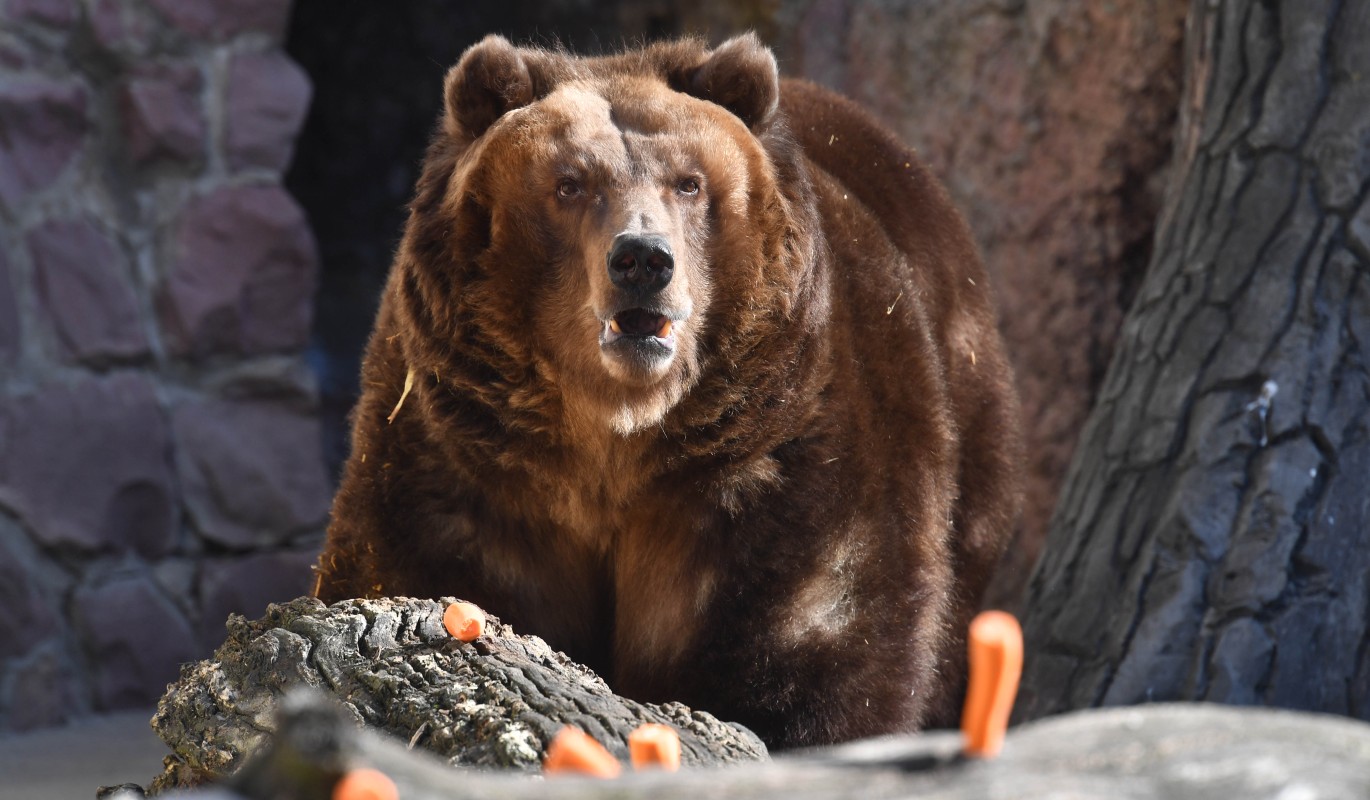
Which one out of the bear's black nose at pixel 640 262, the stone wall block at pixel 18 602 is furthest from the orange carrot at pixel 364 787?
the stone wall block at pixel 18 602

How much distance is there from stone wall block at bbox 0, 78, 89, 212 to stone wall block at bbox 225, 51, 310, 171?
56cm

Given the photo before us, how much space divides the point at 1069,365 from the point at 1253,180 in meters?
1.41

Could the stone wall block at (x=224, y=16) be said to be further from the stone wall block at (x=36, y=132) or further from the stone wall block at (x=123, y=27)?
the stone wall block at (x=36, y=132)

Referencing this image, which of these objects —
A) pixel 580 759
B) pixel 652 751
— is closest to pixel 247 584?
pixel 652 751

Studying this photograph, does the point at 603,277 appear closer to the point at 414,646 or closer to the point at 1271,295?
the point at 414,646

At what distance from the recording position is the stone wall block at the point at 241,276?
5688 mm

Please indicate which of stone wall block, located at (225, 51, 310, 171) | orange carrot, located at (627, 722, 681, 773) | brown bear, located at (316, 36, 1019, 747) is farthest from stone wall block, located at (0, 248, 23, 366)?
orange carrot, located at (627, 722, 681, 773)

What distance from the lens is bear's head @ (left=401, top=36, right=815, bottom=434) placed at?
9.95 feet

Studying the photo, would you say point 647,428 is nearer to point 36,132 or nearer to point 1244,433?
point 1244,433

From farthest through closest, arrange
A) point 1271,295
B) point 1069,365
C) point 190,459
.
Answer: point 190,459, point 1069,365, point 1271,295

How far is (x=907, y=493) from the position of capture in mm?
3260

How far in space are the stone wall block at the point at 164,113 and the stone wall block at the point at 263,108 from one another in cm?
13

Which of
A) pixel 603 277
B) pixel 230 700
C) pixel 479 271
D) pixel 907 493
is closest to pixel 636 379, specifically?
pixel 603 277

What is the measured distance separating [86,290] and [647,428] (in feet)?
10.2
